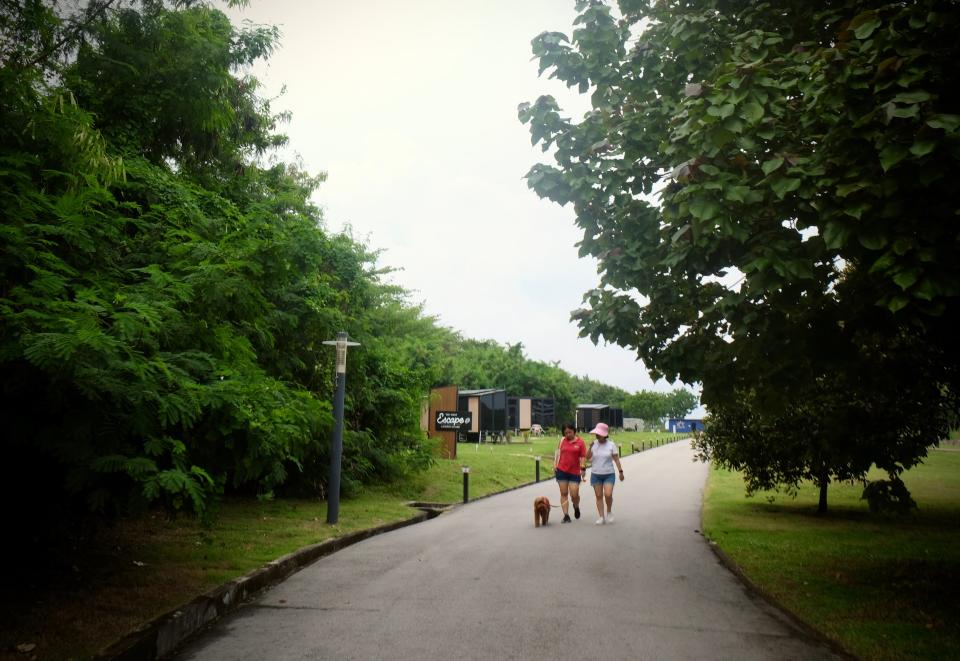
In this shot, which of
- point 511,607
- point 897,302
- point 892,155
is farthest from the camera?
point 511,607

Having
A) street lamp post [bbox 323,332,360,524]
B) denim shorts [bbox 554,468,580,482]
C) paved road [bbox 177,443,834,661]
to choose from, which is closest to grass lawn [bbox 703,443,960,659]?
paved road [bbox 177,443,834,661]

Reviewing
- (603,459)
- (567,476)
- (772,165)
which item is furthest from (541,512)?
(772,165)

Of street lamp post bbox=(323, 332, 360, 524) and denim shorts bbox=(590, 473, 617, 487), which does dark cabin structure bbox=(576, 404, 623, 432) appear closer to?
denim shorts bbox=(590, 473, 617, 487)

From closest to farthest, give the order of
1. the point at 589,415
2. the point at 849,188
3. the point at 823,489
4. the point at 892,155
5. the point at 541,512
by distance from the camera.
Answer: the point at 892,155 < the point at 849,188 < the point at 541,512 < the point at 823,489 < the point at 589,415

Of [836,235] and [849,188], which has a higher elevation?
[849,188]

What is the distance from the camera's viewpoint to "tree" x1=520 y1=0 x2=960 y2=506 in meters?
5.09

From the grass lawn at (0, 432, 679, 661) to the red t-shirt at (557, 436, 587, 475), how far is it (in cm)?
328

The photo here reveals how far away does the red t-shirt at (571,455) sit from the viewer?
42.3ft

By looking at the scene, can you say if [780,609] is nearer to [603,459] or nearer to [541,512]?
[541,512]

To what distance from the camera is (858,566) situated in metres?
8.74

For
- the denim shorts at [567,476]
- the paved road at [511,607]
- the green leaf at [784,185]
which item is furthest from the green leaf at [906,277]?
the denim shorts at [567,476]

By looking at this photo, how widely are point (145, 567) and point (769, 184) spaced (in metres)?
7.34

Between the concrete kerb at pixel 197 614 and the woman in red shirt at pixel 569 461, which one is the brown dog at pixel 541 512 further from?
the concrete kerb at pixel 197 614

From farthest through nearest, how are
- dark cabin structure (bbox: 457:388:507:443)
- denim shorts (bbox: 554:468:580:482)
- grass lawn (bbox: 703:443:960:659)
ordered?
dark cabin structure (bbox: 457:388:507:443) → denim shorts (bbox: 554:468:580:482) → grass lawn (bbox: 703:443:960:659)
